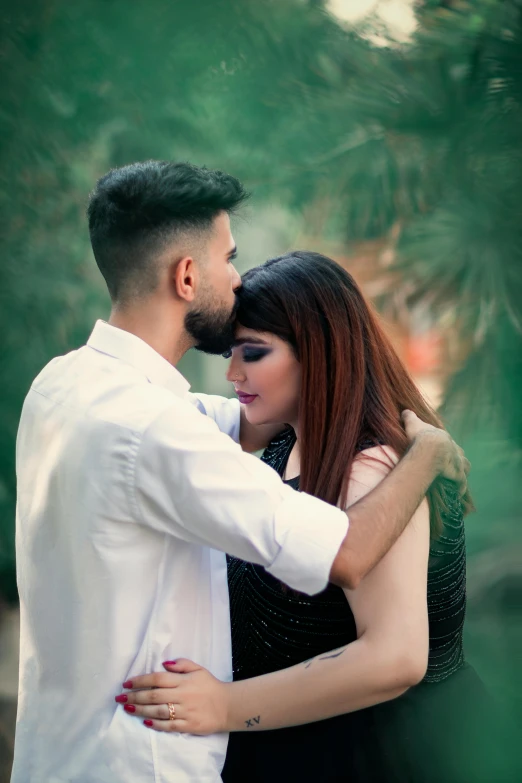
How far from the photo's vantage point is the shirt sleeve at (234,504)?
3.55ft

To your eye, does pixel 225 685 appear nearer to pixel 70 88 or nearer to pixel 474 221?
pixel 474 221

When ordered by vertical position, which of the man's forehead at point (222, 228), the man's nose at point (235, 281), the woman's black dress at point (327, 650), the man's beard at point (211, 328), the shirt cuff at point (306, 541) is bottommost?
the woman's black dress at point (327, 650)

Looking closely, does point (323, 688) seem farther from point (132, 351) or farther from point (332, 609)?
point (132, 351)

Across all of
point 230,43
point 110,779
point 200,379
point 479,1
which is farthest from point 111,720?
point 479,1

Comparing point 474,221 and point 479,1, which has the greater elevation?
point 479,1

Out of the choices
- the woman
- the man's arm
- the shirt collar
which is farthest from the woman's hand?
the shirt collar

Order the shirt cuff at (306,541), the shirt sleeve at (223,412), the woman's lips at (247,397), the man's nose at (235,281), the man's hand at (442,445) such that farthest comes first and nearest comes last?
1. the shirt sleeve at (223,412)
2. the woman's lips at (247,397)
3. the man's nose at (235,281)
4. the man's hand at (442,445)
5. the shirt cuff at (306,541)

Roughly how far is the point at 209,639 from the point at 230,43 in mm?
1654

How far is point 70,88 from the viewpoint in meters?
2.27

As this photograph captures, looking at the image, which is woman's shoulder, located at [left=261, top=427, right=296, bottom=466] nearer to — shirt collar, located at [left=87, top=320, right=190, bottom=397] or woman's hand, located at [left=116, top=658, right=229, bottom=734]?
shirt collar, located at [left=87, top=320, right=190, bottom=397]

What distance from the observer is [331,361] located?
1.44m

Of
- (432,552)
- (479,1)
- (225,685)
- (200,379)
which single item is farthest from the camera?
(200,379)

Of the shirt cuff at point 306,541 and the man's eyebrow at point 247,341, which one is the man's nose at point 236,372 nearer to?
the man's eyebrow at point 247,341

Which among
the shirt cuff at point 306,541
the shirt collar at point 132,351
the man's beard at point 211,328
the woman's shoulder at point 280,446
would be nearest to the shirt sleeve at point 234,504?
the shirt cuff at point 306,541
